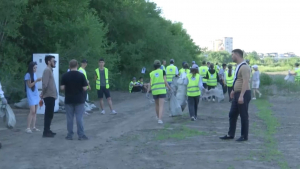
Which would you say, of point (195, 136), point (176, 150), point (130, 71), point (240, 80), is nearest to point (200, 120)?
point (195, 136)

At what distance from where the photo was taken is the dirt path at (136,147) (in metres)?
8.45

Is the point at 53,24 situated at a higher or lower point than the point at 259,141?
higher

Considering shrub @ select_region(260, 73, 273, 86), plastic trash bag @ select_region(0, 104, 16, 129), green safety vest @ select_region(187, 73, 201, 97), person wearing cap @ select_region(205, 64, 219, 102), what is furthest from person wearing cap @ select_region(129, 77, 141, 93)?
plastic trash bag @ select_region(0, 104, 16, 129)

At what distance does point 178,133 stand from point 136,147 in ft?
7.42

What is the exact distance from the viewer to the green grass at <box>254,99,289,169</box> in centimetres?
870

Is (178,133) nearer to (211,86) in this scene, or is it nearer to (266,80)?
(211,86)

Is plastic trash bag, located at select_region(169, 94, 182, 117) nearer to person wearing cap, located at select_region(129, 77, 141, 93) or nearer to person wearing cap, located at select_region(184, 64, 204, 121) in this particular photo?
person wearing cap, located at select_region(184, 64, 204, 121)

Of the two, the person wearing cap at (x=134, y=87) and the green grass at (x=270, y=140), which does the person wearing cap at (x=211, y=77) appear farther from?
the person wearing cap at (x=134, y=87)

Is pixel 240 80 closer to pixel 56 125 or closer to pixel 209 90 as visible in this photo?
pixel 56 125

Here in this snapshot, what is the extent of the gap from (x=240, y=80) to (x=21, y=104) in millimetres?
10382

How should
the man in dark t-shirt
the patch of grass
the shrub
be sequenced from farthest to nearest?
the shrub < the patch of grass < the man in dark t-shirt

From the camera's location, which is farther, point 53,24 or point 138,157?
point 53,24

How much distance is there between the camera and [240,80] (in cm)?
1073

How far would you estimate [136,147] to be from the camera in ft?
33.4
